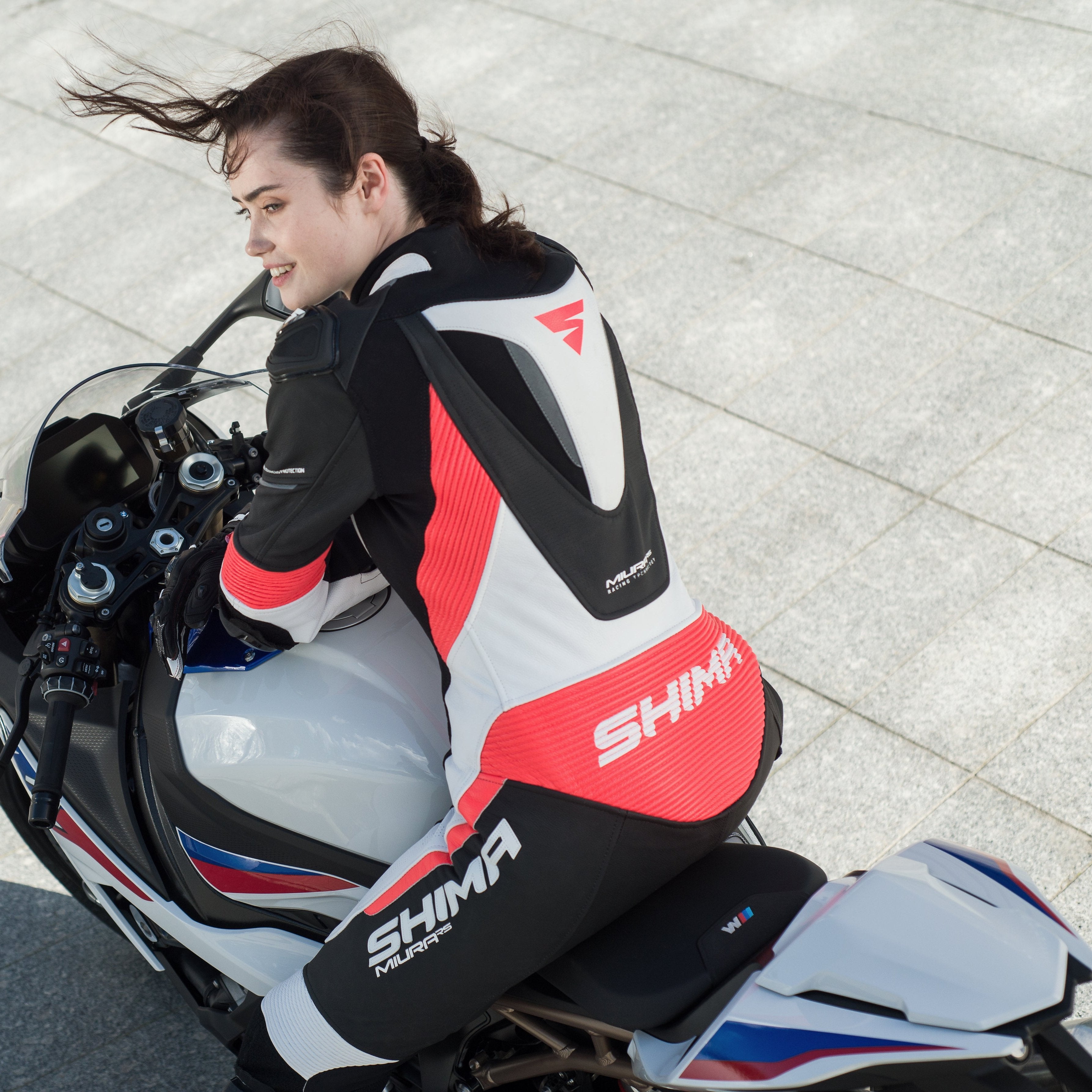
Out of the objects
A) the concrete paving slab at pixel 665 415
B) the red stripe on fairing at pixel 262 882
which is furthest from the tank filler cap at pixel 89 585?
the concrete paving slab at pixel 665 415

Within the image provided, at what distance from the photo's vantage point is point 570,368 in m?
1.87

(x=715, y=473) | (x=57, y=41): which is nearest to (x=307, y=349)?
(x=715, y=473)

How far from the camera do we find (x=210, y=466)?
2.46 meters

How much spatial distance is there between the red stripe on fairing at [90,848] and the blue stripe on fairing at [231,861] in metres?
0.18

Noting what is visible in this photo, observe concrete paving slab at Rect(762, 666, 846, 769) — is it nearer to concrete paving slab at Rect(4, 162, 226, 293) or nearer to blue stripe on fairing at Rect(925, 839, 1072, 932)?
blue stripe on fairing at Rect(925, 839, 1072, 932)

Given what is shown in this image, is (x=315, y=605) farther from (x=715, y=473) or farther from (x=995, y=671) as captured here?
(x=715, y=473)

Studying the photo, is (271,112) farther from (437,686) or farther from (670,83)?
(670,83)

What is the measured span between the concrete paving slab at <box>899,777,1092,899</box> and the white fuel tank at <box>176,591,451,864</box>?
1414 millimetres

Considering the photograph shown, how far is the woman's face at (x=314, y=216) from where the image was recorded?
1.96 meters

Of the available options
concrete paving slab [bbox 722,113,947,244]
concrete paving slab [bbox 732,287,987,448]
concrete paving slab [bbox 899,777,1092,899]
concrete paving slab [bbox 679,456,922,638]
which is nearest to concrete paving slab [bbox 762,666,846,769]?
concrete paving slab [bbox 679,456,922,638]

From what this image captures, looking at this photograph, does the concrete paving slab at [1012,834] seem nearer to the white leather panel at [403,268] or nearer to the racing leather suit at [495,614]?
the racing leather suit at [495,614]

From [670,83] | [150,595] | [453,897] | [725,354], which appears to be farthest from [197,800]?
[670,83]

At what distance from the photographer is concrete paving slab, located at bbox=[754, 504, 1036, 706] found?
141 inches

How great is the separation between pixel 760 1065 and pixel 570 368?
98cm
